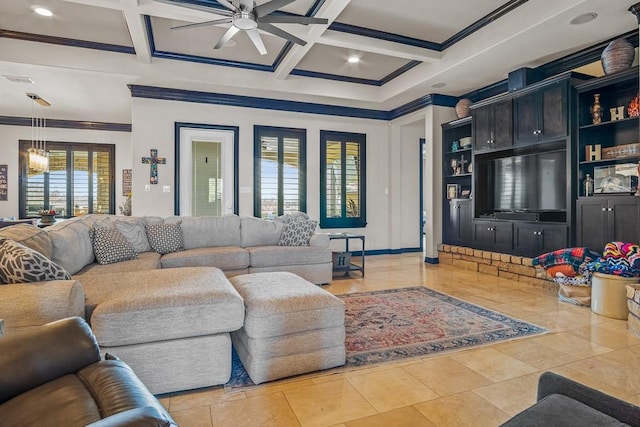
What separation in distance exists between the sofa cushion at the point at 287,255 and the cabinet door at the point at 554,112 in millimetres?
3195

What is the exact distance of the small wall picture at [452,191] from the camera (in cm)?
618

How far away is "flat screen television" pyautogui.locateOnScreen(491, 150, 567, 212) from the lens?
4.55 metres

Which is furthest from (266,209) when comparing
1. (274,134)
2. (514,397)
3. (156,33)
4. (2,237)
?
(514,397)

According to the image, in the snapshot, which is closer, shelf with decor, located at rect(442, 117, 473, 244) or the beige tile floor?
the beige tile floor

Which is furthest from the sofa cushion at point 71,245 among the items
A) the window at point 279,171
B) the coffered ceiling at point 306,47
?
the window at point 279,171

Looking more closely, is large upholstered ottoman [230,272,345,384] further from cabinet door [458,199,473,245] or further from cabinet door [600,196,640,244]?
cabinet door [458,199,473,245]

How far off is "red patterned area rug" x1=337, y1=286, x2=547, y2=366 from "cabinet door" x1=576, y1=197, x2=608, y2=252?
5.48 feet

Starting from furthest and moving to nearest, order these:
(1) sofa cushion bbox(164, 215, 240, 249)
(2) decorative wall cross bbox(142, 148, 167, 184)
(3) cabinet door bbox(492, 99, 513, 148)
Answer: (2) decorative wall cross bbox(142, 148, 167, 184), (3) cabinet door bbox(492, 99, 513, 148), (1) sofa cushion bbox(164, 215, 240, 249)

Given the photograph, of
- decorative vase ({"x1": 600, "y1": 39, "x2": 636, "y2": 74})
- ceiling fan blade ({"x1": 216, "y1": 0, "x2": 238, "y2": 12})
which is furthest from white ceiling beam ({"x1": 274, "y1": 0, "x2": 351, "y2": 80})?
decorative vase ({"x1": 600, "y1": 39, "x2": 636, "y2": 74})

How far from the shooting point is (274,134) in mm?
6430

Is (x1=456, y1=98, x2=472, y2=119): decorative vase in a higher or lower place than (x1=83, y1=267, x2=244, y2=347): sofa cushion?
higher

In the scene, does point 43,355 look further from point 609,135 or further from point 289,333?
point 609,135

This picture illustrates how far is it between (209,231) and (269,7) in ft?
8.81

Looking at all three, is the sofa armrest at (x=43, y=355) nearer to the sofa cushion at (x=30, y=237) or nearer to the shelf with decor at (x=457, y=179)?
the sofa cushion at (x=30, y=237)
